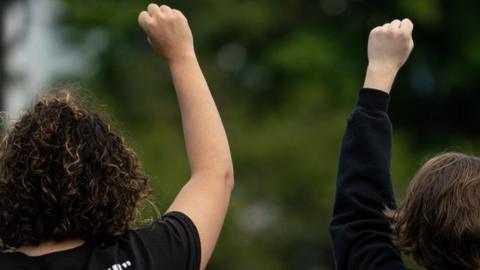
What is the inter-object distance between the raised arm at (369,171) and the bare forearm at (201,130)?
33 cm

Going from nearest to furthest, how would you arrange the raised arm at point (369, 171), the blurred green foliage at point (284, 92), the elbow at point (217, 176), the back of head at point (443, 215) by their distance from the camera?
the back of head at point (443, 215) < the elbow at point (217, 176) < the raised arm at point (369, 171) < the blurred green foliage at point (284, 92)

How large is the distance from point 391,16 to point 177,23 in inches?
605

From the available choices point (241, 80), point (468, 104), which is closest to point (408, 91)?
point (468, 104)

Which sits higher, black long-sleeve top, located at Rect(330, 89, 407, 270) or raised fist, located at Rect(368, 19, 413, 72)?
raised fist, located at Rect(368, 19, 413, 72)

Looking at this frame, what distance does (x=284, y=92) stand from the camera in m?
19.1

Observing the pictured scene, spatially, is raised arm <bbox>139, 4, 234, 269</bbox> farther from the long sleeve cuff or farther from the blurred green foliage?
the blurred green foliage

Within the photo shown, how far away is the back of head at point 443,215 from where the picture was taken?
3289 mm

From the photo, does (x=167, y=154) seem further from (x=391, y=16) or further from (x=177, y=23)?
(x=177, y=23)

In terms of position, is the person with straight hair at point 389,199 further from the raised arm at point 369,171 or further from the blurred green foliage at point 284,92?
the blurred green foliage at point 284,92

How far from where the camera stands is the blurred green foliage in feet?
57.1

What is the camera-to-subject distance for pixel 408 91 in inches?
752

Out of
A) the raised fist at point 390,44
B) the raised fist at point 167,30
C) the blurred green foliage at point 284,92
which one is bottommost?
the blurred green foliage at point 284,92

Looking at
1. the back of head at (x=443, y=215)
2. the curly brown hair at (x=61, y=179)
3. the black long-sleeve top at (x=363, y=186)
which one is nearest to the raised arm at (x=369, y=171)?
the black long-sleeve top at (x=363, y=186)

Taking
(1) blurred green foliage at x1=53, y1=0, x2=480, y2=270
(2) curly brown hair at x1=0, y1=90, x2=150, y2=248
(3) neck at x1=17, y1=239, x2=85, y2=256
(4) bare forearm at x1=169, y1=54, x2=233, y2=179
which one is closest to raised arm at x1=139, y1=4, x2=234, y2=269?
(4) bare forearm at x1=169, y1=54, x2=233, y2=179
